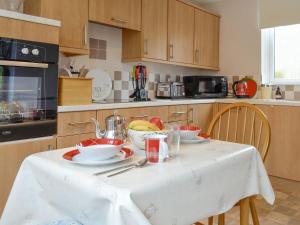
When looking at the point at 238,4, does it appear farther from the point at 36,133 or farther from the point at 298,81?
the point at 36,133

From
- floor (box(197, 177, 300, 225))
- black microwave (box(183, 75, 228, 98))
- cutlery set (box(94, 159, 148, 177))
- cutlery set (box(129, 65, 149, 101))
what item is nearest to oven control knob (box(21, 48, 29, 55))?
cutlery set (box(94, 159, 148, 177))

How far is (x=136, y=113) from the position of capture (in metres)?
2.59

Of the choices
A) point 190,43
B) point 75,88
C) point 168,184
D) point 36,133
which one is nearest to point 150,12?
point 190,43

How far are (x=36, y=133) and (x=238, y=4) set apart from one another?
10.3 feet

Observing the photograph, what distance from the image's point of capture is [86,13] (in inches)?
94.7

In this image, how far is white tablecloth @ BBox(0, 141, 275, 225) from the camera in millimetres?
723

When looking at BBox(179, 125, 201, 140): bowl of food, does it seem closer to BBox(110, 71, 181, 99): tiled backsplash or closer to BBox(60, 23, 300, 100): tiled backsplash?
BBox(60, 23, 300, 100): tiled backsplash

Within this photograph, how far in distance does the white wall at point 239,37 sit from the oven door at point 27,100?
2647mm

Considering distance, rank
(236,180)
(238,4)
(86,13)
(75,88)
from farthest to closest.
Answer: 1. (238,4)
2. (86,13)
3. (75,88)
4. (236,180)

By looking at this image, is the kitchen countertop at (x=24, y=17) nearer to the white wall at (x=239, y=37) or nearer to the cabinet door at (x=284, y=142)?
the cabinet door at (x=284, y=142)

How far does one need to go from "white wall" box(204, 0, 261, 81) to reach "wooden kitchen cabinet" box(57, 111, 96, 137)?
2388mm

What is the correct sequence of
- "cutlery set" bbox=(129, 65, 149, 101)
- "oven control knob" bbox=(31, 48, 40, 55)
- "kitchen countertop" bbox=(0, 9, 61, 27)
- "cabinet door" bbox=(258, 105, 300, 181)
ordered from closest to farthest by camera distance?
"kitchen countertop" bbox=(0, 9, 61, 27) < "oven control knob" bbox=(31, 48, 40, 55) < "cabinet door" bbox=(258, 105, 300, 181) < "cutlery set" bbox=(129, 65, 149, 101)

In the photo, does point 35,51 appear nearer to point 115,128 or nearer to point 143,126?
point 115,128

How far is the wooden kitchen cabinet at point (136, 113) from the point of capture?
7.55ft
